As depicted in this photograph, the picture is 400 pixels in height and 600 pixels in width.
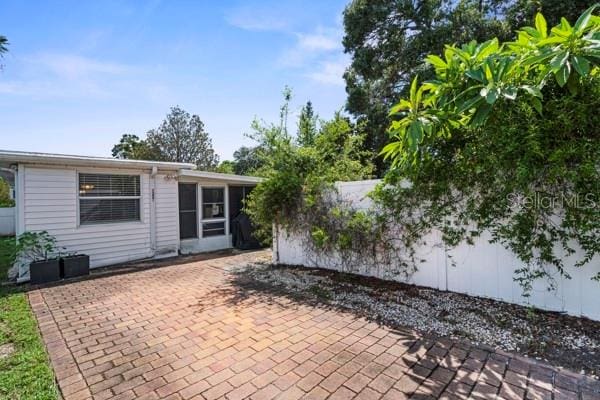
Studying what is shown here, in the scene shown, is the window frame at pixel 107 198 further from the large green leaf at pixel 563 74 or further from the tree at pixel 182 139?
the tree at pixel 182 139

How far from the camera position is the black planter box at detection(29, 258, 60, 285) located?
5449 millimetres

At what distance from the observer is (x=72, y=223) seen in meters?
6.28

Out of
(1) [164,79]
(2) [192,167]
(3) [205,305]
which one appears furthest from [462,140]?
(1) [164,79]

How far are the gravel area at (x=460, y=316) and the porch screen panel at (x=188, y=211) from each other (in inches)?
144

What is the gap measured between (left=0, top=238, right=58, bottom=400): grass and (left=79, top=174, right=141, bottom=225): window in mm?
2616

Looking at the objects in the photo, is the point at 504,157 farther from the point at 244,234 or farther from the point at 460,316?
the point at 244,234

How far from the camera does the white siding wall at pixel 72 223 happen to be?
228 inches

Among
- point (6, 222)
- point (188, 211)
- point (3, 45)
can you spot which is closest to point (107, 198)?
point (188, 211)

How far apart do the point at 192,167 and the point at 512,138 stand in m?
7.08

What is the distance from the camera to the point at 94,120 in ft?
33.8

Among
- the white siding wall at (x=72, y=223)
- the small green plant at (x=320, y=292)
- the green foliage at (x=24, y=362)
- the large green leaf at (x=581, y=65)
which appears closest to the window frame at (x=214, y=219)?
the white siding wall at (x=72, y=223)

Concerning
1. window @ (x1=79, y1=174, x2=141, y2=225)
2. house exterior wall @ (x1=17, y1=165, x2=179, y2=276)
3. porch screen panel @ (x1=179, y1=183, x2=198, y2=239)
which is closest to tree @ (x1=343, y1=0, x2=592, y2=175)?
porch screen panel @ (x1=179, y1=183, x2=198, y2=239)

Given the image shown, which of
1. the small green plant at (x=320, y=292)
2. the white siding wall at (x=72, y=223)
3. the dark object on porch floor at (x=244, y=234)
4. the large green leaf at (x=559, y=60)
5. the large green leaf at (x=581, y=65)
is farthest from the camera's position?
the dark object on porch floor at (x=244, y=234)

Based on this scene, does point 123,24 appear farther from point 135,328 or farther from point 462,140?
point 462,140
